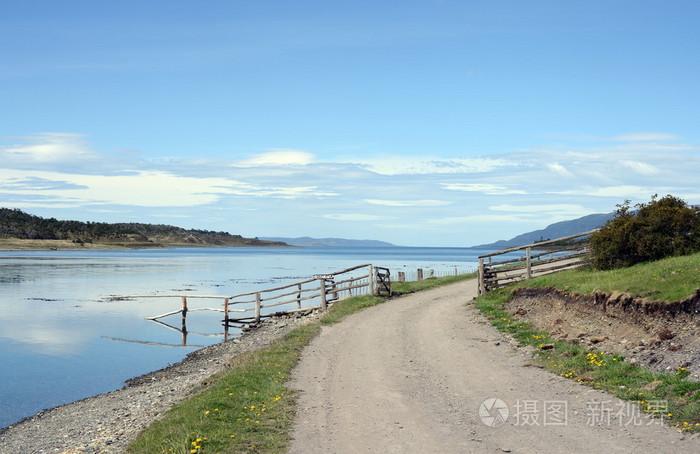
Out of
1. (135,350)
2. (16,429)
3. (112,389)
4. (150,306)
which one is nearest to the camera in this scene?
(16,429)

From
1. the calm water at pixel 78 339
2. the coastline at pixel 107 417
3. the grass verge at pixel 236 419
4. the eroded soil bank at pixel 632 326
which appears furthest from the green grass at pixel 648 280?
the calm water at pixel 78 339

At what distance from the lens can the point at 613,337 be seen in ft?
49.3

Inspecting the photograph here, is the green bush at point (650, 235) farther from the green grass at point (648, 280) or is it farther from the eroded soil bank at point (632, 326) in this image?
the eroded soil bank at point (632, 326)

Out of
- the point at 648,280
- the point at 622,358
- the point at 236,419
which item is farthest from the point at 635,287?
the point at 236,419

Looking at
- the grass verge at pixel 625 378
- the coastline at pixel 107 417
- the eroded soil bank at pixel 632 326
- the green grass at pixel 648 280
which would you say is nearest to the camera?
the grass verge at pixel 625 378

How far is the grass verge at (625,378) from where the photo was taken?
9.73 metres

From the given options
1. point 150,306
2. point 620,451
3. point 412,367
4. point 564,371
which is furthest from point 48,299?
point 620,451

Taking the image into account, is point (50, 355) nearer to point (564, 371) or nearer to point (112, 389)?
point (112, 389)

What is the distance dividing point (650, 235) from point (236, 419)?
56.1ft

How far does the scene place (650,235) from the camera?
2173 cm

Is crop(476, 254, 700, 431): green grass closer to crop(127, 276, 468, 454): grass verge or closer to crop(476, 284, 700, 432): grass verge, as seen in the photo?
crop(476, 284, 700, 432): grass verge

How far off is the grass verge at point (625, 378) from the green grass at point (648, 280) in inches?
95.1

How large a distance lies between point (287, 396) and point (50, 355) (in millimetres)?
19699

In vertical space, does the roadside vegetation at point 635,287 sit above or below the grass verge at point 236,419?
above
